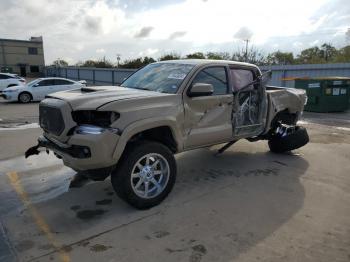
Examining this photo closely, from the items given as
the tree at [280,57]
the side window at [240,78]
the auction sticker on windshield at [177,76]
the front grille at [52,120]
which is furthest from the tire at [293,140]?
the tree at [280,57]

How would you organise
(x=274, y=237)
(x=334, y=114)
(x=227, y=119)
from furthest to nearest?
1. (x=334, y=114)
2. (x=227, y=119)
3. (x=274, y=237)

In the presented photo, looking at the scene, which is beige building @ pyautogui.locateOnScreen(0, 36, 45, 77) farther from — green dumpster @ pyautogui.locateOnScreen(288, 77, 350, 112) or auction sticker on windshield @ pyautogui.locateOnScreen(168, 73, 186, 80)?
A: auction sticker on windshield @ pyautogui.locateOnScreen(168, 73, 186, 80)

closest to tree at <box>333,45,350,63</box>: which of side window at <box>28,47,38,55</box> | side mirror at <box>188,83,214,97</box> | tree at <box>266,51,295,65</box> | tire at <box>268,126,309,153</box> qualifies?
tree at <box>266,51,295,65</box>

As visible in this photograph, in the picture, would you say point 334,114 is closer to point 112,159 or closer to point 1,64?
point 112,159

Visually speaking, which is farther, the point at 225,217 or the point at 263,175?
the point at 263,175

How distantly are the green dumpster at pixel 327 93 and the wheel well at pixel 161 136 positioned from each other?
10385 mm

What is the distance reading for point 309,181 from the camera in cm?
550

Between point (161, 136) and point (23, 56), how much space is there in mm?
77340

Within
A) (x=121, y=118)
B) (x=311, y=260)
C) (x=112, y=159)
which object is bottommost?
(x=311, y=260)

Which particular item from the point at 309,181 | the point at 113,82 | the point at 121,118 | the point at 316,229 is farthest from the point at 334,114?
the point at 113,82

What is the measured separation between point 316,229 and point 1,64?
7769cm

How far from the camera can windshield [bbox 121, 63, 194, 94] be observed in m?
4.97

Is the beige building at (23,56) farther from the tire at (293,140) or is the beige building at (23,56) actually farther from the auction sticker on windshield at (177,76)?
the auction sticker on windshield at (177,76)

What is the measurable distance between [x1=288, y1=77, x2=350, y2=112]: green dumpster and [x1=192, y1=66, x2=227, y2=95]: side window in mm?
9142
